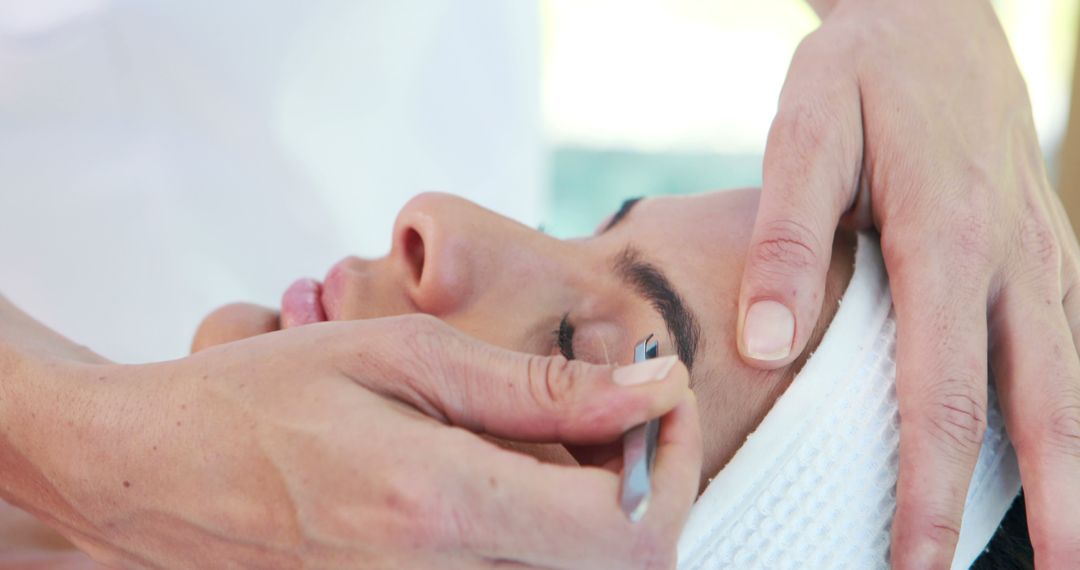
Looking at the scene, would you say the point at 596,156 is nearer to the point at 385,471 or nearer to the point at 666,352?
the point at 666,352

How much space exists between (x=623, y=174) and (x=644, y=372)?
325 cm

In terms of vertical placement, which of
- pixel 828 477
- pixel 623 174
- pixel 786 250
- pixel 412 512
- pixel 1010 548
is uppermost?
pixel 623 174

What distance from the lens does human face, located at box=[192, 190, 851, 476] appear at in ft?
2.92

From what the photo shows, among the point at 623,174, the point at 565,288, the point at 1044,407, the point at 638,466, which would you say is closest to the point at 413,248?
the point at 565,288

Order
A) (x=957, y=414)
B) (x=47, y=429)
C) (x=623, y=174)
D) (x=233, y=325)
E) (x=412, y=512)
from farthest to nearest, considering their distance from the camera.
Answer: (x=623, y=174), (x=233, y=325), (x=957, y=414), (x=47, y=429), (x=412, y=512)

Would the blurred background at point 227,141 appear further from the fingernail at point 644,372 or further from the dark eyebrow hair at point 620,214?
the fingernail at point 644,372

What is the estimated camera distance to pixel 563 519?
56 centimetres

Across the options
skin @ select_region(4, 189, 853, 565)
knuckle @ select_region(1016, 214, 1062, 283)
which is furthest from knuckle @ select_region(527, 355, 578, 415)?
knuckle @ select_region(1016, 214, 1062, 283)

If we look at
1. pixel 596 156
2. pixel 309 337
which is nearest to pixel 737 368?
pixel 309 337

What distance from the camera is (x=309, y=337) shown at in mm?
636

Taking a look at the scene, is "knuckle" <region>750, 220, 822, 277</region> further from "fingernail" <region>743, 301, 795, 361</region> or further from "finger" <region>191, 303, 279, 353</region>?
"finger" <region>191, 303, 279, 353</region>

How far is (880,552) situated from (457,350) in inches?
19.9

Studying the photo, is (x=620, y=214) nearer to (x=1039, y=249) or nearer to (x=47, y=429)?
(x=1039, y=249)

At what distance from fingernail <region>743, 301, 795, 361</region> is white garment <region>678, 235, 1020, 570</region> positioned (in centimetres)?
4
